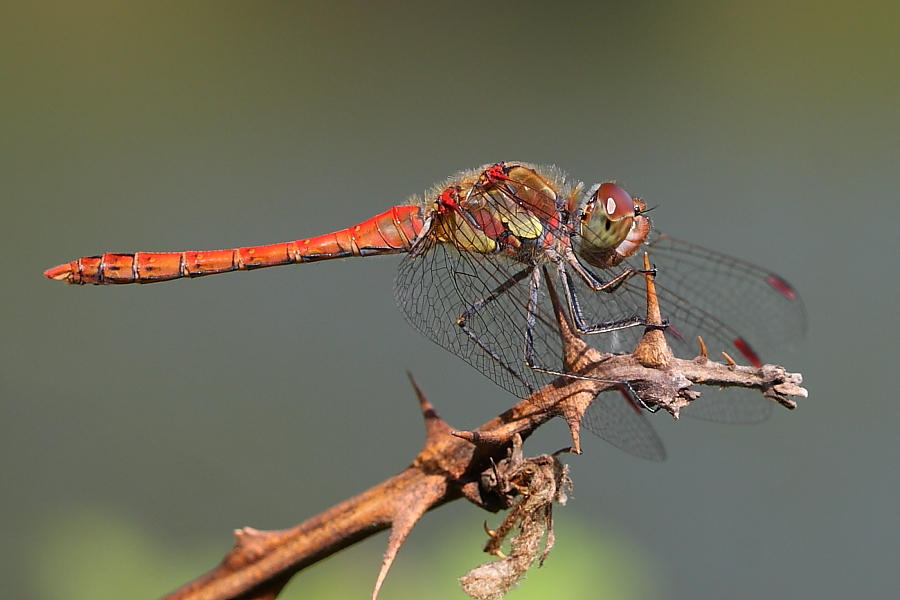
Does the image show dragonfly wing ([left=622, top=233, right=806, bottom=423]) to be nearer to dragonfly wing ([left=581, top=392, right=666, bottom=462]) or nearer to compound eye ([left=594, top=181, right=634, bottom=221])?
compound eye ([left=594, top=181, right=634, bottom=221])

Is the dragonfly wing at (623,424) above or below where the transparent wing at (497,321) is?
below

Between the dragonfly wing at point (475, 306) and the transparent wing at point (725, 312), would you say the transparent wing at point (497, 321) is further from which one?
the transparent wing at point (725, 312)

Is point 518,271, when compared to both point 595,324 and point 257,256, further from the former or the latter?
point 257,256

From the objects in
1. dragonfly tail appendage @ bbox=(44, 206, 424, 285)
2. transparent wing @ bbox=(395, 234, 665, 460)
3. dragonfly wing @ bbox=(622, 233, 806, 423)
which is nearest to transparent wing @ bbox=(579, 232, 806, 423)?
dragonfly wing @ bbox=(622, 233, 806, 423)

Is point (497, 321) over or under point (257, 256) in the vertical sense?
under

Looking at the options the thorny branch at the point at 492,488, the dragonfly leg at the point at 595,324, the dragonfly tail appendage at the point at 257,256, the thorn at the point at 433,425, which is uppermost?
the dragonfly tail appendage at the point at 257,256

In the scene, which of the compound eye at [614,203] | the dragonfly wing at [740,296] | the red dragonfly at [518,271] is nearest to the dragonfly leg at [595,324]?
the red dragonfly at [518,271]

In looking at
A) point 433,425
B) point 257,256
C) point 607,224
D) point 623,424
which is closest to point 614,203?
point 607,224

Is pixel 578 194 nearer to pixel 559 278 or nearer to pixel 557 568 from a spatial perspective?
pixel 559 278
